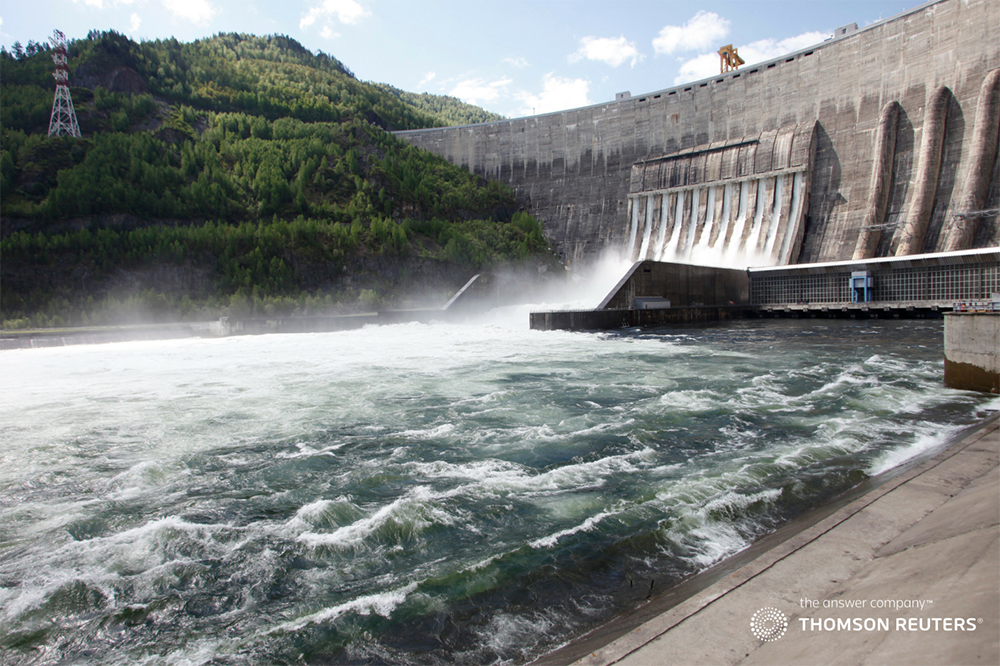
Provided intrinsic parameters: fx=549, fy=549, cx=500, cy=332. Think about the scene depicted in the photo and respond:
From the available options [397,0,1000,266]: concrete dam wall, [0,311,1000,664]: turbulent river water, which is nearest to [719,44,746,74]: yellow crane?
[397,0,1000,266]: concrete dam wall

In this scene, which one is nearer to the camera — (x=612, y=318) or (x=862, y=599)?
(x=862, y=599)

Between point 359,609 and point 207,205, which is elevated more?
point 207,205

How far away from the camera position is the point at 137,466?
4883 millimetres

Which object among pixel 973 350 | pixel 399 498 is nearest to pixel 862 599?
pixel 399 498

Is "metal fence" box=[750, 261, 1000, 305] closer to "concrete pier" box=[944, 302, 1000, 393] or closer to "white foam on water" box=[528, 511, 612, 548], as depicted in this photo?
"concrete pier" box=[944, 302, 1000, 393]

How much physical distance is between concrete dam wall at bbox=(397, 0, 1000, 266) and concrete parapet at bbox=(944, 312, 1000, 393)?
776 inches

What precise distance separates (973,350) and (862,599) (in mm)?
6765

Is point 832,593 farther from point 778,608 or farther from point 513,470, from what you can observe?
point 513,470

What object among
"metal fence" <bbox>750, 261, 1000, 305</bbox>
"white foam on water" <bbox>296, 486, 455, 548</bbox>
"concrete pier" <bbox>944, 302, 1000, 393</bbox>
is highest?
"metal fence" <bbox>750, 261, 1000, 305</bbox>

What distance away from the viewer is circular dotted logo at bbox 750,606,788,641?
1.80 meters

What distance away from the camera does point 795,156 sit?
28.3 meters

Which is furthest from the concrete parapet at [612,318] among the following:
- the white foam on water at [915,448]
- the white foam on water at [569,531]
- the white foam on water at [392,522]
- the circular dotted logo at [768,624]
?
the circular dotted logo at [768,624]

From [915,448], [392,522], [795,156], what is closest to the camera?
[392,522]

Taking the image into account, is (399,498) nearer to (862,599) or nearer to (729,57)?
(862,599)
